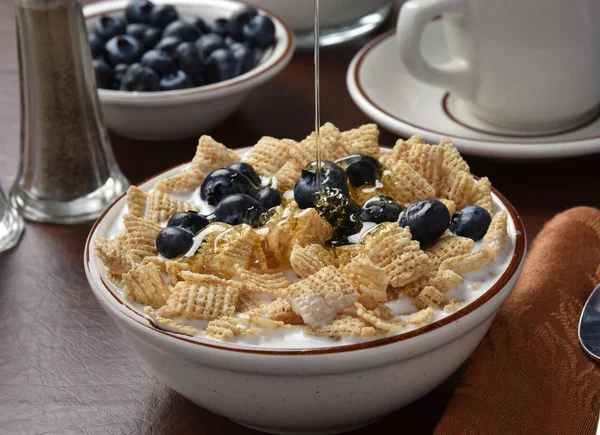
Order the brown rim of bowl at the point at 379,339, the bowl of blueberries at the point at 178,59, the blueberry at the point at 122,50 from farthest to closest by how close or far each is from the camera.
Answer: the blueberry at the point at 122,50
the bowl of blueberries at the point at 178,59
the brown rim of bowl at the point at 379,339

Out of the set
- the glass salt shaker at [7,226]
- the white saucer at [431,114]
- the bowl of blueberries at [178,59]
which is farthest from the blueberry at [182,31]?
the glass salt shaker at [7,226]

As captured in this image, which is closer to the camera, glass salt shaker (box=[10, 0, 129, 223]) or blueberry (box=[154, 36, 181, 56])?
glass salt shaker (box=[10, 0, 129, 223])

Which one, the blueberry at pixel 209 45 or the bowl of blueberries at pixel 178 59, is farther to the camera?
the blueberry at pixel 209 45

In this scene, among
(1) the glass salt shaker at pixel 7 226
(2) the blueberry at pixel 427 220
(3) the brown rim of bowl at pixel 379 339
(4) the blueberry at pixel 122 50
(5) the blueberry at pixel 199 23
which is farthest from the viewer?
(5) the blueberry at pixel 199 23

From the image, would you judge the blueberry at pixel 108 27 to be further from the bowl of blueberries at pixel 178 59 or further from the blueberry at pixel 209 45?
the blueberry at pixel 209 45

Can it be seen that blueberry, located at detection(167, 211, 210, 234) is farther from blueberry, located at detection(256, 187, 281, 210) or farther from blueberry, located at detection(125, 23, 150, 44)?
blueberry, located at detection(125, 23, 150, 44)

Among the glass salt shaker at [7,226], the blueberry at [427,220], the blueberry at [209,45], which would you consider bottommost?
the glass salt shaker at [7,226]

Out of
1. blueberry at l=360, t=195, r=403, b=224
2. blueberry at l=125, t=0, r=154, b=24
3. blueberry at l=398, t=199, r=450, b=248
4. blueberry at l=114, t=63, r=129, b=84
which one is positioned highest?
blueberry at l=398, t=199, r=450, b=248

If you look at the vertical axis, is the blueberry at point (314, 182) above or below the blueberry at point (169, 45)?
above

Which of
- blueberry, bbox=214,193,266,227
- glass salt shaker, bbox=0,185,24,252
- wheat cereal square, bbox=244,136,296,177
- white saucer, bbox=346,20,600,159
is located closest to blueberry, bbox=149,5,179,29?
white saucer, bbox=346,20,600,159
